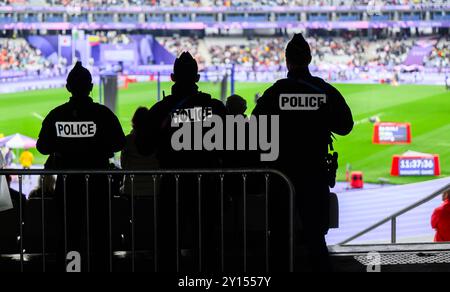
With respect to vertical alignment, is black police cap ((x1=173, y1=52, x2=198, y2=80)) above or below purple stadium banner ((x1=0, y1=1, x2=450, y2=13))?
below

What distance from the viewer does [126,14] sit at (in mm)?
47562

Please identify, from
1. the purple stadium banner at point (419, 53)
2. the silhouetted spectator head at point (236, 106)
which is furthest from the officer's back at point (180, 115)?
the purple stadium banner at point (419, 53)

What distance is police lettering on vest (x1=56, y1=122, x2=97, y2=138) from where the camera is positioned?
4297 mm

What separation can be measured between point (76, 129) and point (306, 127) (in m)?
1.16

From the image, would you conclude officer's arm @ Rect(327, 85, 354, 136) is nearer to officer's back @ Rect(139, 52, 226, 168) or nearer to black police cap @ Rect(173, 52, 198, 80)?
officer's back @ Rect(139, 52, 226, 168)

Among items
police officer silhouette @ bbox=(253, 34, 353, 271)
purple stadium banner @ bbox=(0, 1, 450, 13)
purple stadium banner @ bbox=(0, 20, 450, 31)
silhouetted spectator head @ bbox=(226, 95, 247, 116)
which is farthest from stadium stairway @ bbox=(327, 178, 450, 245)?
purple stadium banner @ bbox=(0, 1, 450, 13)

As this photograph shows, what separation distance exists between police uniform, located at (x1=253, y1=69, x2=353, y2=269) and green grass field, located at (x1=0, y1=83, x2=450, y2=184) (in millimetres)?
16024

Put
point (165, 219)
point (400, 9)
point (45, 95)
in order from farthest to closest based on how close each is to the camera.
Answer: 1. point (400, 9)
2. point (45, 95)
3. point (165, 219)

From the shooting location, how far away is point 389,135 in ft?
83.8

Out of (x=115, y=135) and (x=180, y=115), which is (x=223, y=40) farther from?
(x=180, y=115)

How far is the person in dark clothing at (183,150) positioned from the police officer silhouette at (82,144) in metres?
0.24
